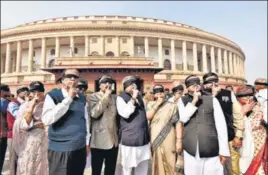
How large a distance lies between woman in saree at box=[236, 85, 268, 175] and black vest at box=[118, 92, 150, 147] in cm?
178

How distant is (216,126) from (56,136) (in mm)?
2250

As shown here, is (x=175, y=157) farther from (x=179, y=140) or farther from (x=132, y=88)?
(x=132, y=88)

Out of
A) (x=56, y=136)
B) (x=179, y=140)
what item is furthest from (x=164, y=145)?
(x=56, y=136)

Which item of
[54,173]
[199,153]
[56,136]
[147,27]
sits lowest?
[54,173]

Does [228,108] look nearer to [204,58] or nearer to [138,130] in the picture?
[138,130]

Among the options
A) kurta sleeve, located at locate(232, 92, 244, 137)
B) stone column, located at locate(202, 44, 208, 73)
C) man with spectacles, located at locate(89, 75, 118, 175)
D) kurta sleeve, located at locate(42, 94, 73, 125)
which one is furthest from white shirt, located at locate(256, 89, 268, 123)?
stone column, located at locate(202, 44, 208, 73)

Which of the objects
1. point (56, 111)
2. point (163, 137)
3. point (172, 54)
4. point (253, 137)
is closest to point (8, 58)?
point (172, 54)

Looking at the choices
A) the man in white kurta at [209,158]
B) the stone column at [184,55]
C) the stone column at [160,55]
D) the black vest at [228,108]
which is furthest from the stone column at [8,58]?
the man in white kurta at [209,158]

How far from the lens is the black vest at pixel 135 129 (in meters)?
4.50

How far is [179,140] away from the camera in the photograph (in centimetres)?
413

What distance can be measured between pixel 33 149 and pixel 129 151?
156 cm

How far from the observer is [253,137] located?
16.8 feet

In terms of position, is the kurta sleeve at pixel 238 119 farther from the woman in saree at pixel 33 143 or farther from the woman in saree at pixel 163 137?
the woman in saree at pixel 33 143

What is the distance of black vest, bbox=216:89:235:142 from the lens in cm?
458
